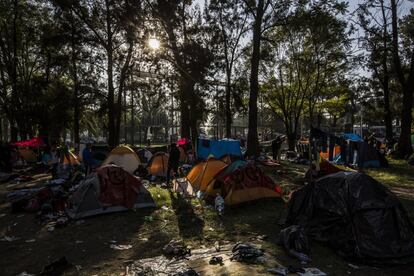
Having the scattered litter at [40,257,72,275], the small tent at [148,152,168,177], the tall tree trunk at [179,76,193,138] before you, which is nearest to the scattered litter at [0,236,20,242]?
the scattered litter at [40,257,72,275]

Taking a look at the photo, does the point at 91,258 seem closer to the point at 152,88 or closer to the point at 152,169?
the point at 152,169

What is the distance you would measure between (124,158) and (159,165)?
5.99 ft

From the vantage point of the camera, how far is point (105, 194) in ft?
33.3

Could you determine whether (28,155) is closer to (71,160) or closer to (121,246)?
(71,160)

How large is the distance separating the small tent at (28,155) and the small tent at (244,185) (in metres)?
18.8

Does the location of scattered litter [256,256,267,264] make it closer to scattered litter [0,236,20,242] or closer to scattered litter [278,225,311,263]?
scattered litter [278,225,311,263]

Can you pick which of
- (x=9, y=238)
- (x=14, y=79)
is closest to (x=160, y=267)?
(x=9, y=238)

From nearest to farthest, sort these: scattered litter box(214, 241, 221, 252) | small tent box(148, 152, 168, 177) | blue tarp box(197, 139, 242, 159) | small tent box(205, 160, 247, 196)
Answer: scattered litter box(214, 241, 221, 252), small tent box(205, 160, 247, 196), small tent box(148, 152, 168, 177), blue tarp box(197, 139, 242, 159)

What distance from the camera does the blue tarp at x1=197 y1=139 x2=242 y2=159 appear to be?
789 inches

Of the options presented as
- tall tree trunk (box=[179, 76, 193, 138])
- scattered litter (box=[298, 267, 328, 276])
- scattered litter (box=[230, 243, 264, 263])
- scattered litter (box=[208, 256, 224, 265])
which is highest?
tall tree trunk (box=[179, 76, 193, 138])

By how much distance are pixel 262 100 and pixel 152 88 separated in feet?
41.7

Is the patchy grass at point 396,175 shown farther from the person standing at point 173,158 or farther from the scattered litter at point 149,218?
the scattered litter at point 149,218

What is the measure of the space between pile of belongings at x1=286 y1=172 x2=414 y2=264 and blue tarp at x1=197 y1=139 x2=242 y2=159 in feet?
40.5

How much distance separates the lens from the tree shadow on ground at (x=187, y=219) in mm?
8266
